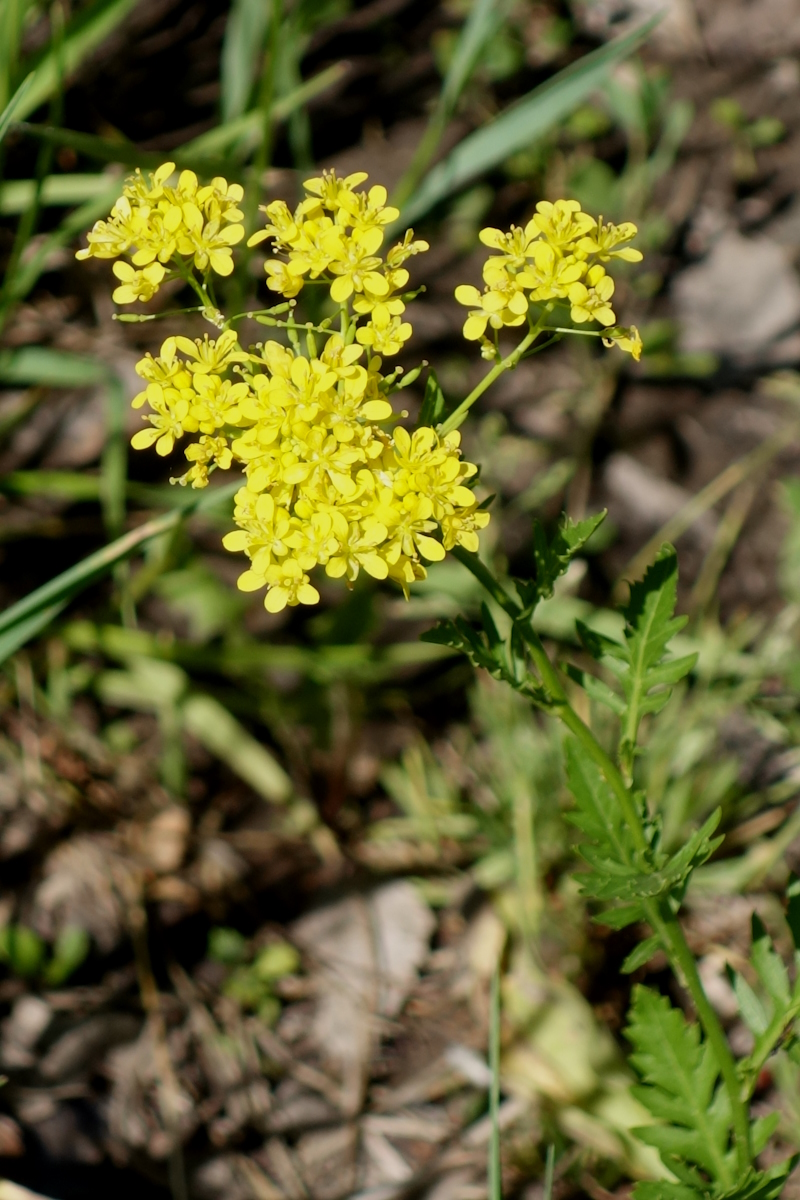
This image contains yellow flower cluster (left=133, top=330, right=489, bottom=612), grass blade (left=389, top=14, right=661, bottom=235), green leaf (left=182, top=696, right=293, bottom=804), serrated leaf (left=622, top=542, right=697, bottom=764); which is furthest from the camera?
green leaf (left=182, top=696, right=293, bottom=804)

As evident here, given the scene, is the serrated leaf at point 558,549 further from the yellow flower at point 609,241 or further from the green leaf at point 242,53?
the green leaf at point 242,53

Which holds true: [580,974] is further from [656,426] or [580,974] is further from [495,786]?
[656,426]

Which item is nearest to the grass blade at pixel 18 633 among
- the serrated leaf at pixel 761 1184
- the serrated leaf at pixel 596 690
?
the serrated leaf at pixel 596 690

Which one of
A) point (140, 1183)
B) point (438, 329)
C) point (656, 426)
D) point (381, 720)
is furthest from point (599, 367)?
point (140, 1183)

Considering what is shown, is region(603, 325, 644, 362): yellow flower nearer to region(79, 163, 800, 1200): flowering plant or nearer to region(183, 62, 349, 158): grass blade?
region(79, 163, 800, 1200): flowering plant

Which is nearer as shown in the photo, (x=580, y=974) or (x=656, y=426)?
(x=580, y=974)

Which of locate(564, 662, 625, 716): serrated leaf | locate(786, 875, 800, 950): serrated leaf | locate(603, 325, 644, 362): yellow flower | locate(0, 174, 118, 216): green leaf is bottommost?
locate(786, 875, 800, 950): serrated leaf

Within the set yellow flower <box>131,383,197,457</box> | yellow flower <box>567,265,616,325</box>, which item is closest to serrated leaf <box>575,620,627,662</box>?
yellow flower <box>567,265,616,325</box>
